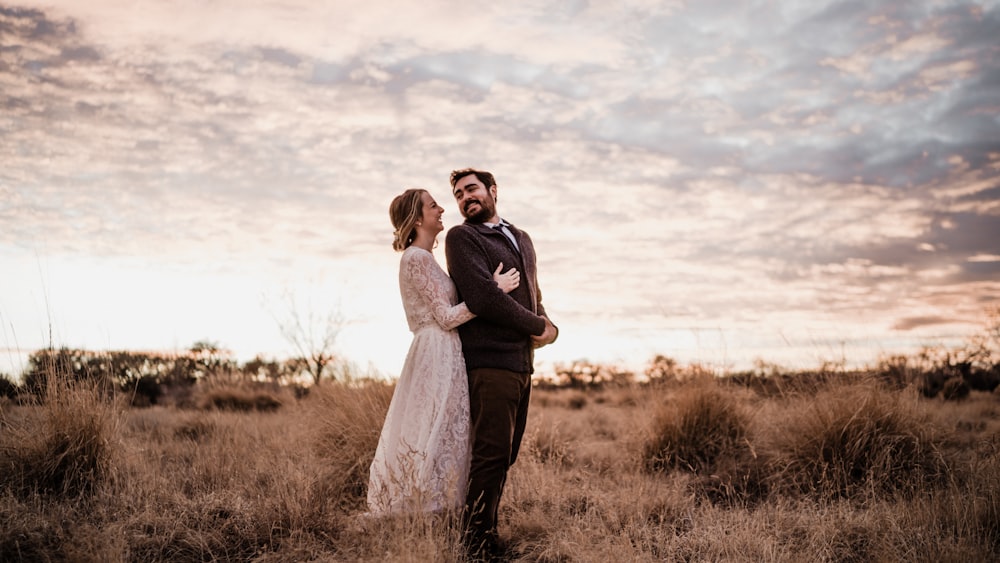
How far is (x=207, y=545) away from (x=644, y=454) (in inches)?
171

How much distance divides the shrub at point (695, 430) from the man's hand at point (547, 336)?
299cm

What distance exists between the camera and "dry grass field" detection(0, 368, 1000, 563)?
4.36 metres

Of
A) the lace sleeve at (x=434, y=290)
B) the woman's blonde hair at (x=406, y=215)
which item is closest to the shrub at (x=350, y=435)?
the lace sleeve at (x=434, y=290)

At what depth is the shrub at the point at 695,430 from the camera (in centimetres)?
699

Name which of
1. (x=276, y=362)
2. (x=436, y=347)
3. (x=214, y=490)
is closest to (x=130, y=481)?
(x=214, y=490)

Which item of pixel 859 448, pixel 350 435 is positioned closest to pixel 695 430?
pixel 859 448

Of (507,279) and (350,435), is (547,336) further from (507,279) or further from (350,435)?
(350,435)

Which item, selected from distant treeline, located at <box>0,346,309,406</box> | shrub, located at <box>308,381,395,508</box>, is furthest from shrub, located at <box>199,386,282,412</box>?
shrub, located at <box>308,381,395,508</box>

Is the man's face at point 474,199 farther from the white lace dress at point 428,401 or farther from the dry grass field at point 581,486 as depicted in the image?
the dry grass field at point 581,486

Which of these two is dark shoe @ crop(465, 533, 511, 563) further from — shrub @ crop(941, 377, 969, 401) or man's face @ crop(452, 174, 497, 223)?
shrub @ crop(941, 377, 969, 401)

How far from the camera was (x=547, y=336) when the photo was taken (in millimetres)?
4500

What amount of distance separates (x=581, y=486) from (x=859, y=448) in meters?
2.57

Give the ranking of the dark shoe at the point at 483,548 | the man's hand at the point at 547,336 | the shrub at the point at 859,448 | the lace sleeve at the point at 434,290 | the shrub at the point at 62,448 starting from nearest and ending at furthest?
the dark shoe at the point at 483,548 < the lace sleeve at the point at 434,290 < the man's hand at the point at 547,336 < the shrub at the point at 62,448 < the shrub at the point at 859,448

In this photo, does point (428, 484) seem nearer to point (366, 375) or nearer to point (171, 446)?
point (366, 375)
